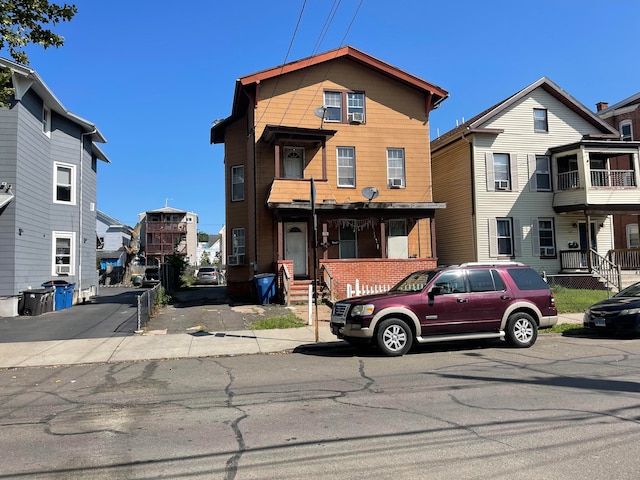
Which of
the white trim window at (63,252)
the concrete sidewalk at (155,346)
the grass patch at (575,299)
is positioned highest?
the white trim window at (63,252)

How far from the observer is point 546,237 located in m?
23.2

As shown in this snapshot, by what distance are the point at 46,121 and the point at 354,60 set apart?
1368 cm

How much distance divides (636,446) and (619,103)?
117 feet

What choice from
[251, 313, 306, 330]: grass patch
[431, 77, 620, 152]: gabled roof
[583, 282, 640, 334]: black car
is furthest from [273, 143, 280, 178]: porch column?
[583, 282, 640, 334]: black car

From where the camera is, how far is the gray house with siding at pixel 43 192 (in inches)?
650

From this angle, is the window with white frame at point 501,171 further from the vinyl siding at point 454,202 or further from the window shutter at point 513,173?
the vinyl siding at point 454,202

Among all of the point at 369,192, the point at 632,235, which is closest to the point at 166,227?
the point at 369,192

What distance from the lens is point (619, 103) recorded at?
107 feet

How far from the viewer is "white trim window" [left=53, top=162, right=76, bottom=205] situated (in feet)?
67.3

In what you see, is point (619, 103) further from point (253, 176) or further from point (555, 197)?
point (253, 176)

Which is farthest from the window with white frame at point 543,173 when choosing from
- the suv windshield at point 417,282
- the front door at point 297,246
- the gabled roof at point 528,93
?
the suv windshield at point 417,282

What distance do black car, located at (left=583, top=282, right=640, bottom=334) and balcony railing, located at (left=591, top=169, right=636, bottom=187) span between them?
13.1m

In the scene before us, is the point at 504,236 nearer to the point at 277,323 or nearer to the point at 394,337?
the point at 277,323

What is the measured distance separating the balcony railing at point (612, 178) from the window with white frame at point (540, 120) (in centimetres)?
324
